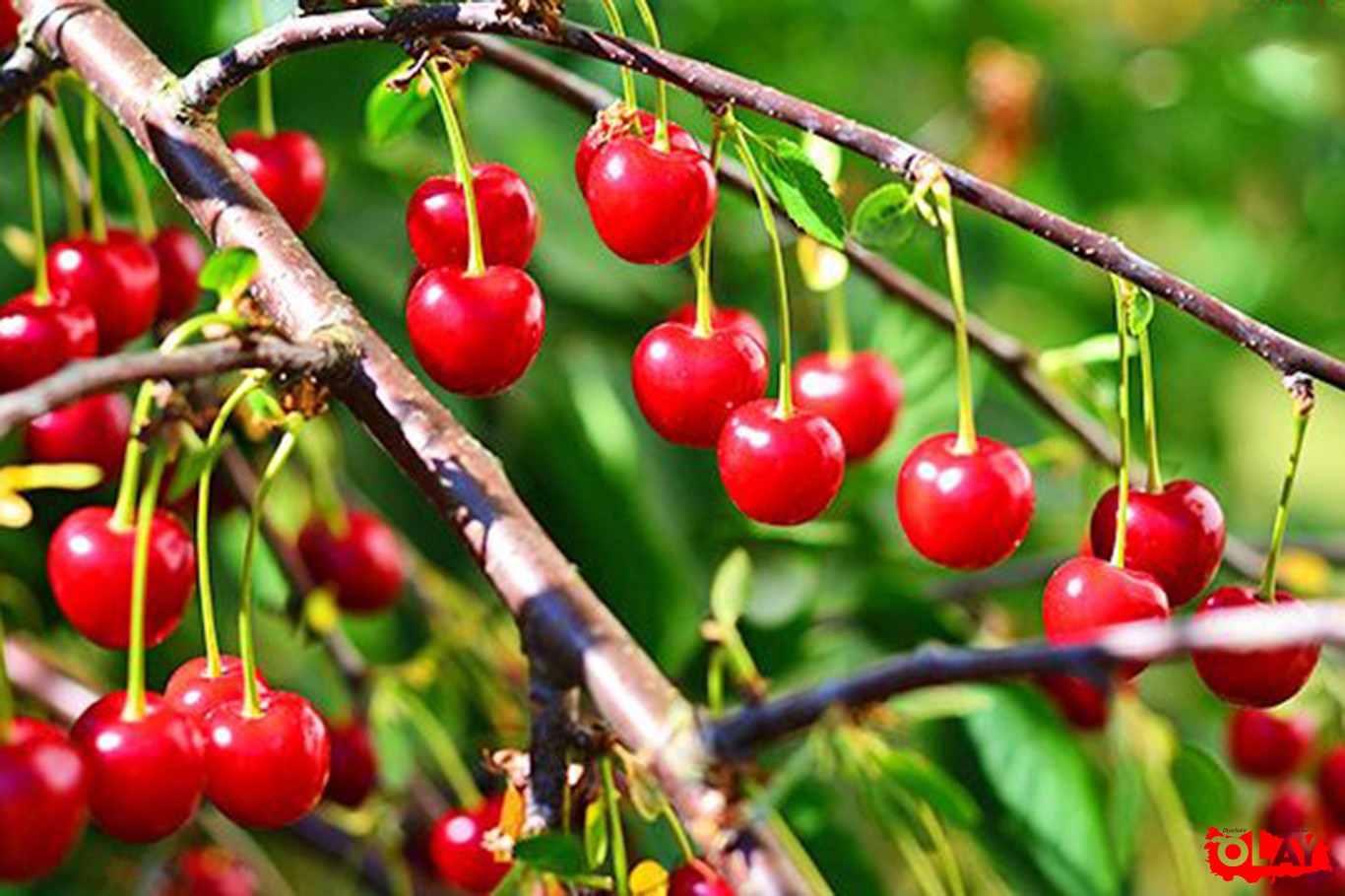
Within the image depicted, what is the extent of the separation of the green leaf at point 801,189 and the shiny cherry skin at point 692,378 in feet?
0.39

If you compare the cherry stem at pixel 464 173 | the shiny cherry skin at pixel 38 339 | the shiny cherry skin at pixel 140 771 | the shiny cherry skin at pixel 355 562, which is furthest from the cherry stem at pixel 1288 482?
the shiny cherry skin at pixel 355 562

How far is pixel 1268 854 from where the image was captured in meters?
1.70

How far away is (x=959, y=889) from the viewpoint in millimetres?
1215

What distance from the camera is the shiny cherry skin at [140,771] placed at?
0.90 m

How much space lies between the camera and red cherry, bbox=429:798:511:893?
1.18 metres

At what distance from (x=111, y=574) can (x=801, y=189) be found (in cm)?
39

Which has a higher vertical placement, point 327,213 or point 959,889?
point 327,213

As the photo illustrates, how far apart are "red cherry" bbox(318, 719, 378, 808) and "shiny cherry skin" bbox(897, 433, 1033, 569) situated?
23.3 inches

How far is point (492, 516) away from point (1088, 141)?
172 cm

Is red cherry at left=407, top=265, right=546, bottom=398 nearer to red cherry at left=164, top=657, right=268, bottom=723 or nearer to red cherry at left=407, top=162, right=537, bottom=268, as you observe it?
red cherry at left=407, top=162, right=537, bottom=268

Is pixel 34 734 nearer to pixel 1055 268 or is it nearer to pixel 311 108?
pixel 311 108

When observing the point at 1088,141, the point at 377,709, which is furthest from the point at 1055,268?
the point at 377,709

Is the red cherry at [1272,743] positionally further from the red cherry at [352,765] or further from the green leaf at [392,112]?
the green leaf at [392,112]

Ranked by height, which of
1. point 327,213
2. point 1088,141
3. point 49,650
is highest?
point 1088,141
